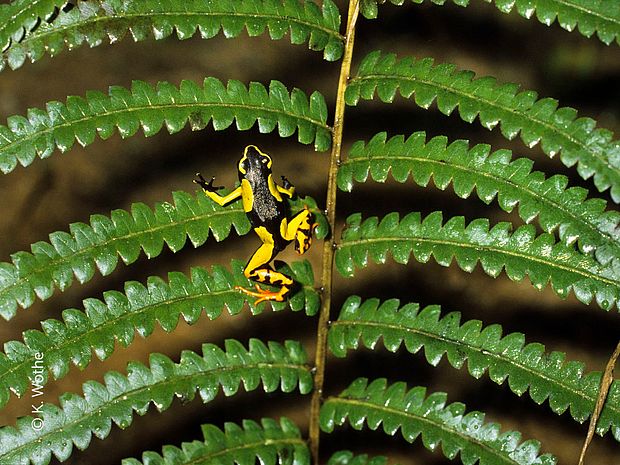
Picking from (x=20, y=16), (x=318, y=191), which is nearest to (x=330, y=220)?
(x=20, y=16)

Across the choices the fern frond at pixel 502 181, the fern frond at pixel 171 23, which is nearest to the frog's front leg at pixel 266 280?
the fern frond at pixel 502 181

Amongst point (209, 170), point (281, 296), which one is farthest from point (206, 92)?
point (209, 170)

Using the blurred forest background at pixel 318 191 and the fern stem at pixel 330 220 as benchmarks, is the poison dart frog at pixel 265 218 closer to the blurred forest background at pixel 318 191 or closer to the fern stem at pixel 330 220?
the fern stem at pixel 330 220

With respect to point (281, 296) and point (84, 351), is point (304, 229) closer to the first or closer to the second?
point (281, 296)

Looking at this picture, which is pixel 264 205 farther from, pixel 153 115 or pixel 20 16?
pixel 20 16

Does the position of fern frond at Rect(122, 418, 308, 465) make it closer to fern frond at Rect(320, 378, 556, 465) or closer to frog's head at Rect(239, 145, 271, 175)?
fern frond at Rect(320, 378, 556, 465)

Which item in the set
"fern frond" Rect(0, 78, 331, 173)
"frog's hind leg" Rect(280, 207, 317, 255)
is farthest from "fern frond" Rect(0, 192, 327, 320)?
"fern frond" Rect(0, 78, 331, 173)
